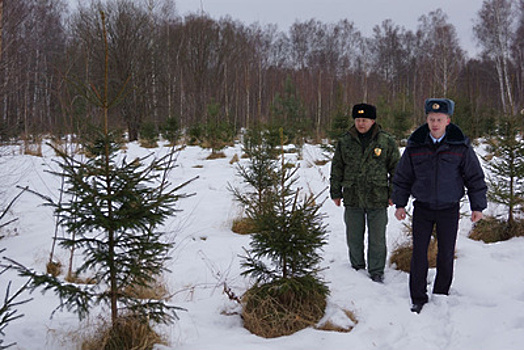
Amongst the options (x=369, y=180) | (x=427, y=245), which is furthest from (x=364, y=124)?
(x=427, y=245)

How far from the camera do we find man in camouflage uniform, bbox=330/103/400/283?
3.98m

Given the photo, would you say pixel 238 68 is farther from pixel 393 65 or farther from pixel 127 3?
pixel 393 65

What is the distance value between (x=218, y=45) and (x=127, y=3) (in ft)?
23.2

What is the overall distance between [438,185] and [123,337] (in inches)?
110

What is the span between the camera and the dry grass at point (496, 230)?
5.13 meters

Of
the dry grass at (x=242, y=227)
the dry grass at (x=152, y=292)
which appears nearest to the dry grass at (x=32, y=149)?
the dry grass at (x=242, y=227)

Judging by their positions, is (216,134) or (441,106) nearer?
(441,106)

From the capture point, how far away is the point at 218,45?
88.1 feet

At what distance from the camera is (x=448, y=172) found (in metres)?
3.18

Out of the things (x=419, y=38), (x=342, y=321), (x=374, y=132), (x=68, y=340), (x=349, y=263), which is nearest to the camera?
(x=68, y=340)

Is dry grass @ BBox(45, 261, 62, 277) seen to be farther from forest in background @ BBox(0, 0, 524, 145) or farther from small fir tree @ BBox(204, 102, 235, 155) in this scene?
small fir tree @ BBox(204, 102, 235, 155)

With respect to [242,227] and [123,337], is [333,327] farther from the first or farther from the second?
[242,227]

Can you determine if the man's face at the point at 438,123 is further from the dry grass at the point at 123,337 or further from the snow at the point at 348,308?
the dry grass at the point at 123,337

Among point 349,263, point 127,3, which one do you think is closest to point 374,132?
point 349,263
